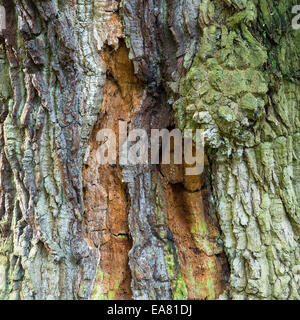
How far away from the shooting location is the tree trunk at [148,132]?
154cm

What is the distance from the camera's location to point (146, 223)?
1.66 metres

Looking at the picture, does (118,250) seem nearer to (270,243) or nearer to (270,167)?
(270,243)

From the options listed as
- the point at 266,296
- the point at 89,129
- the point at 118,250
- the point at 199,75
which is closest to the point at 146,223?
the point at 118,250

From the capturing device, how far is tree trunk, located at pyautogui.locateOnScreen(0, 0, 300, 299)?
5.05ft

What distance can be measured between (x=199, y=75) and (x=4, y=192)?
1259mm
